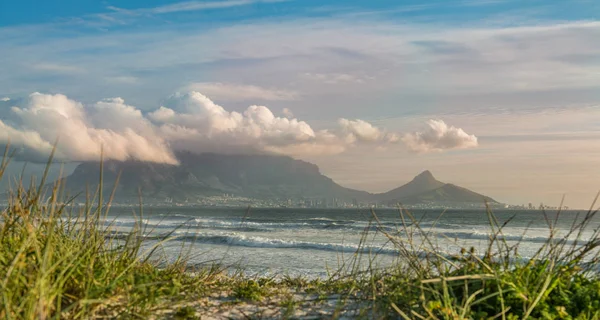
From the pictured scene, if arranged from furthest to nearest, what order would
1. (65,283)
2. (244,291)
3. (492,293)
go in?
(244,291) < (492,293) < (65,283)

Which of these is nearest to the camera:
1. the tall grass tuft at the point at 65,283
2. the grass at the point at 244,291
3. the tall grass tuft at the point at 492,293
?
the tall grass tuft at the point at 65,283

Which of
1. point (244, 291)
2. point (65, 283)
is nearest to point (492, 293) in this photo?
point (244, 291)

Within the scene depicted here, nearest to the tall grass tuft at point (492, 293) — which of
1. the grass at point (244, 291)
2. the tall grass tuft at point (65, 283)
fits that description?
the grass at point (244, 291)

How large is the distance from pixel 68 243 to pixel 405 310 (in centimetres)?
279

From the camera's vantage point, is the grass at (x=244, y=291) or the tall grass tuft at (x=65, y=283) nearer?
the tall grass tuft at (x=65, y=283)

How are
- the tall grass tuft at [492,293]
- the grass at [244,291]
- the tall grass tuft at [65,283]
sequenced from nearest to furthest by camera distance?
the tall grass tuft at [65,283]
the grass at [244,291]
the tall grass tuft at [492,293]

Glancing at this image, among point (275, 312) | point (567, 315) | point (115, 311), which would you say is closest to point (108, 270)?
point (115, 311)

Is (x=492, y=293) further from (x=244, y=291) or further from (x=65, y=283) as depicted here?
(x=65, y=283)

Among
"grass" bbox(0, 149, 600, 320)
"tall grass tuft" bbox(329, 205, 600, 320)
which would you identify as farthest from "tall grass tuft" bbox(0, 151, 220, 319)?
"tall grass tuft" bbox(329, 205, 600, 320)

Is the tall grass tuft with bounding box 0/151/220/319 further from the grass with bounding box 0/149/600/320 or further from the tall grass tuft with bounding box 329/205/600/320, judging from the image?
the tall grass tuft with bounding box 329/205/600/320

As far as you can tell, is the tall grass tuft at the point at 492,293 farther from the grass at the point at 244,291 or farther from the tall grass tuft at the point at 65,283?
the tall grass tuft at the point at 65,283

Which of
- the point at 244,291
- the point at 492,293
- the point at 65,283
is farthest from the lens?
the point at 244,291

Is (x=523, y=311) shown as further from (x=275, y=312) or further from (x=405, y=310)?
(x=275, y=312)

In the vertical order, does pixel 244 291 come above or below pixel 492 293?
below
